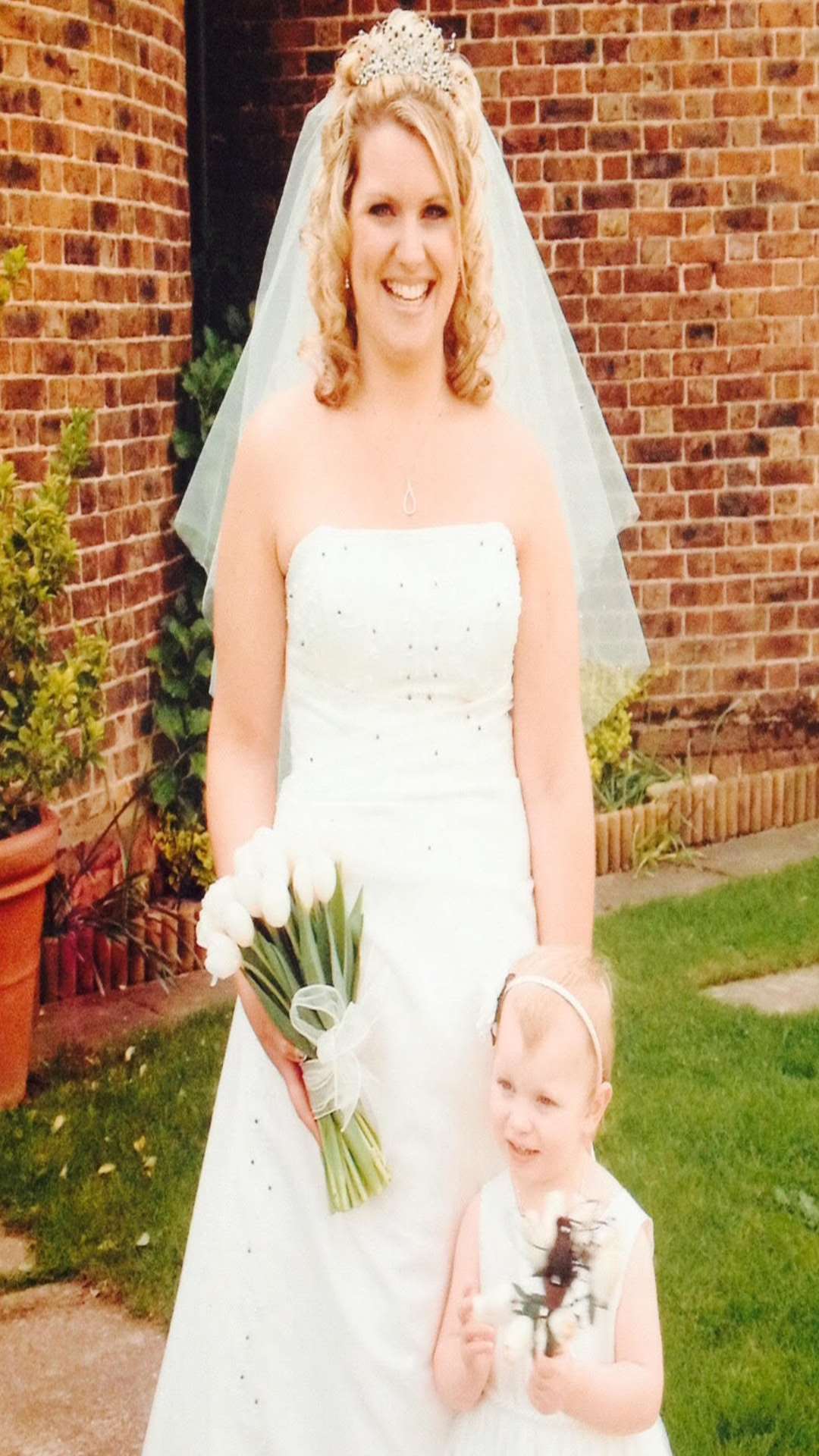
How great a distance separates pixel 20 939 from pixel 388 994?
2451 mm

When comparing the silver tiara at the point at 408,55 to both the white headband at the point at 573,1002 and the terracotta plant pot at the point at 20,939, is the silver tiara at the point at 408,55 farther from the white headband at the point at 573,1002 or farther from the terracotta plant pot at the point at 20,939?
the terracotta plant pot at the point at 20,939

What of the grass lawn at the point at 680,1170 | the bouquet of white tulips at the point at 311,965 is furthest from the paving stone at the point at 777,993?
the bouquet of white tulips at the point at 311,965

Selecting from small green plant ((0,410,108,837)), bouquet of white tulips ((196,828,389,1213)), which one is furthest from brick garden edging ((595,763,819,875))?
bouquet of white tulips ((196,828,389,1213))

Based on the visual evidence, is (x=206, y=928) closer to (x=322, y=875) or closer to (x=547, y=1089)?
(x=322, y=875)

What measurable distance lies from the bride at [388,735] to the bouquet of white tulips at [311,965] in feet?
0.21

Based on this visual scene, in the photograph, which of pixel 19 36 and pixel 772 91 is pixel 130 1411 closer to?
pixel 19 36

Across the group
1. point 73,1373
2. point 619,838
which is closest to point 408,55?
point 73,1373

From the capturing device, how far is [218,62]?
280 inches

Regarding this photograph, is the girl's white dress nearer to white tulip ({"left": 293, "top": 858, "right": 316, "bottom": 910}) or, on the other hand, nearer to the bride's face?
white tulip ({"left": 293, "top": 858, "right": 316, "bottom": 910})

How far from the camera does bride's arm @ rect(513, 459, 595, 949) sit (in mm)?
2684

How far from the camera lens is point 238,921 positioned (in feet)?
7.68

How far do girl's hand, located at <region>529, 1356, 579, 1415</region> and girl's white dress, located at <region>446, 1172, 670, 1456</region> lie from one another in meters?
0.08

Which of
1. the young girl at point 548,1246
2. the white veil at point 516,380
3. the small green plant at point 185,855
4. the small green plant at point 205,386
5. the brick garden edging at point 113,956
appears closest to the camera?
the young girl at point 548,1246

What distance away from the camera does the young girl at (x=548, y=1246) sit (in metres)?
2.26
